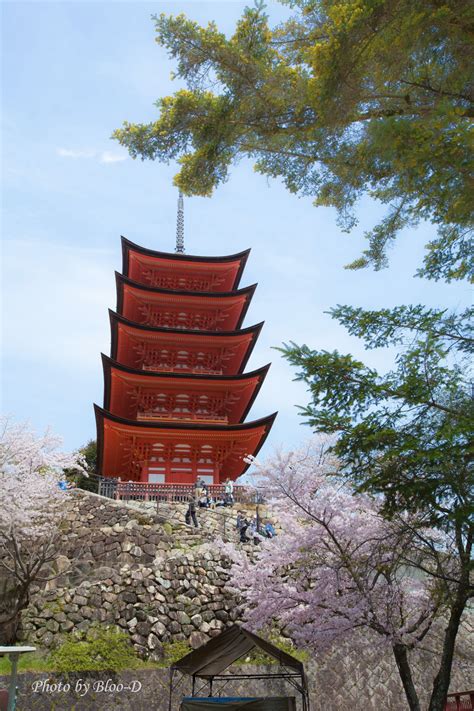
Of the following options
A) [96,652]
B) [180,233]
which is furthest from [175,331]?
[96,652]

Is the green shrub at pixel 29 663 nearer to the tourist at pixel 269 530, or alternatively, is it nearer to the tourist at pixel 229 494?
the tourist at pixel 269 530

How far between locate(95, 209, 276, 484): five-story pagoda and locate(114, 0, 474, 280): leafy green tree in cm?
1441

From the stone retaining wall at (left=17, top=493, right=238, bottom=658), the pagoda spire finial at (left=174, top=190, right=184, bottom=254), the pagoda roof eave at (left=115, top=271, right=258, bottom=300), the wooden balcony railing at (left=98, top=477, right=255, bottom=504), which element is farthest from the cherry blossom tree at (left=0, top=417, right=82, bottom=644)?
the pagoda spire finial at (left=174, top=190, right=184, bottom=254)

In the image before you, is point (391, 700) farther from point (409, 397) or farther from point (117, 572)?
point (409, 397)

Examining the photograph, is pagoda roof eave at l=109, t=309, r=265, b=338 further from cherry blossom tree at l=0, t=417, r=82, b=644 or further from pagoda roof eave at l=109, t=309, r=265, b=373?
cherry blossom tree at l=0, t=417, r=82, b=644

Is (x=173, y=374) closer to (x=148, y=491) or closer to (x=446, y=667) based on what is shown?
(x=148, y=491)

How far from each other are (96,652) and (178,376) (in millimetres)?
12508

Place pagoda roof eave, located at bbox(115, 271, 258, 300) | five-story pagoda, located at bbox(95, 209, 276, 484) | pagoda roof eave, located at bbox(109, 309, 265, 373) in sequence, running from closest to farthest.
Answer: five-story pagoda, located at bbox(95, 209, 276, 484) < pagoda roof eave, located at bbox(109, 309, 265, 373) < pagoda roof eave, located at bbox(115, 271, 258, 300)

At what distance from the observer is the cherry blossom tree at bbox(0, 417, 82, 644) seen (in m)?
13.2

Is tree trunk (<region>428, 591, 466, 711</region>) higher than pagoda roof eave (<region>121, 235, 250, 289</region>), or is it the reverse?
pagoda roof eave (<region>121, 235, 250, 289</region>)

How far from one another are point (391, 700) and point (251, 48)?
43.1 ft

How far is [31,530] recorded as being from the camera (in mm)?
14688

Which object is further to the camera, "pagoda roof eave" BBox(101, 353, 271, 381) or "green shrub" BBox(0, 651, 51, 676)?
"pagoda roof eave" BBox(101, 353, 271, 381)

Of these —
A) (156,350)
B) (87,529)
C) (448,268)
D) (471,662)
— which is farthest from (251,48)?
(156,350)
